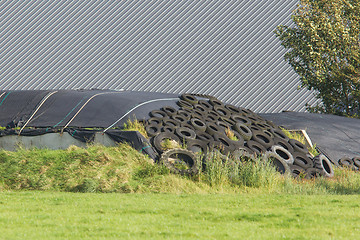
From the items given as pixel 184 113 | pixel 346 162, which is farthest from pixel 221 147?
pixel 346 162

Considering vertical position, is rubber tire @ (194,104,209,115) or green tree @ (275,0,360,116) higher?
green tree @ (275,0,360,116)

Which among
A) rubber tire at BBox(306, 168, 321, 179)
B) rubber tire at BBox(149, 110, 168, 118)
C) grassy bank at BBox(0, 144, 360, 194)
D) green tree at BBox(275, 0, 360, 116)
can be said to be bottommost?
grassy bank at BBox(0, 144, 360, 194)

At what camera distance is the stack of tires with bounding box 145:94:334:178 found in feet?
48.3

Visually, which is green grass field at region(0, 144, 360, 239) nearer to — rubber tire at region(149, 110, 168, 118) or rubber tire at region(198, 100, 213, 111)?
rubber tire at region(149, 110, 168, 118)

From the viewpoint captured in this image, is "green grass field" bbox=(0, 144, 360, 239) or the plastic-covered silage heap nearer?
"green grass field" bbox=(0, 144, 360, 239)

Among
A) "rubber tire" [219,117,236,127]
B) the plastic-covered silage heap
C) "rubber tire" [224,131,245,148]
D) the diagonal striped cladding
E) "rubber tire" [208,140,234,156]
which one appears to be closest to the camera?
the plastic-covered silage heap

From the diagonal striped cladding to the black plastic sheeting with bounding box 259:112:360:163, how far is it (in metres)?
11.2

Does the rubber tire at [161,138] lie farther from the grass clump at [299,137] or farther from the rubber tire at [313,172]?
the grass clump at [299,137]

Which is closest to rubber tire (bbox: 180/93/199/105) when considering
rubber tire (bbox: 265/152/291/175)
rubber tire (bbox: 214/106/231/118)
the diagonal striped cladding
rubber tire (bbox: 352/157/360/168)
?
rubber tire (bbox: 214/106/231/118)

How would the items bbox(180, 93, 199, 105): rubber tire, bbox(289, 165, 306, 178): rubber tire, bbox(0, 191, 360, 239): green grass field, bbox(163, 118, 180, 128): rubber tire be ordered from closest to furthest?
bbox(0, 191, 360, 239): green grass field
bbox(289, 165, 306, 178): rubber tire
bbox(163, 118, 180, 128): rubber tire
bbox(180, 93, 199, 105): rubber tire

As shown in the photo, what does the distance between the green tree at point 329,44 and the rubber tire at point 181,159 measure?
12.1m

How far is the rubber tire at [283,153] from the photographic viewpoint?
51.4ft

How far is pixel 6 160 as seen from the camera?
13.9m

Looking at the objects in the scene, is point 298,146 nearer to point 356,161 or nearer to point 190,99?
point 356,161
